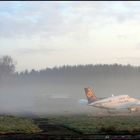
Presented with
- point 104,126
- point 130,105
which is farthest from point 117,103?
point 104,126

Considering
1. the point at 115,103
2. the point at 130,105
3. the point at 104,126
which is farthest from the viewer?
the point at 130,105

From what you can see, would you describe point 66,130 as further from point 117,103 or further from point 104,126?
point 117,103

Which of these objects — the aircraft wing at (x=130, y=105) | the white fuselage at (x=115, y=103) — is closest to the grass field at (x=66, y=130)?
the white fuselage at (x=115, y=103)

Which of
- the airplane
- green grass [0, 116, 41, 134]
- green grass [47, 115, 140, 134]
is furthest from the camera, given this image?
the airplane

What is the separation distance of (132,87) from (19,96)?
50.0 m

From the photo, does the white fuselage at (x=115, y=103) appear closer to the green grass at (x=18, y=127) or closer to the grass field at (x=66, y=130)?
the grass field at (x=66, y=130)

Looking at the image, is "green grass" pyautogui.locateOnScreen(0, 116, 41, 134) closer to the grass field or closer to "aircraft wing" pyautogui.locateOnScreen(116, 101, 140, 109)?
the grass field

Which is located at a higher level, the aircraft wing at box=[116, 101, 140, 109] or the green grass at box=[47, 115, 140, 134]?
the aircraft wing at box=[116, 101, 140, 109]

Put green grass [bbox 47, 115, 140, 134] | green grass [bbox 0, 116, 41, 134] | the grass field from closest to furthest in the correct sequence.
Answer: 1. the grass field
2. green grass [bbox 47, 115, 140, 134]
3. green grass [bbox 0, 116, 41, 134]

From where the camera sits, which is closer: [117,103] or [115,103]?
[115,103]

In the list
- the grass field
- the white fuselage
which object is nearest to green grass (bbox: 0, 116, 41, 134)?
the grass field

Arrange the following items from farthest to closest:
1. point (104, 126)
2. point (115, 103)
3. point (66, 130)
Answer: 1. point (115, 103)
2. point (104, 126)
3. point (66, 130)

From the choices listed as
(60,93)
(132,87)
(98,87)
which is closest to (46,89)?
(60,93)

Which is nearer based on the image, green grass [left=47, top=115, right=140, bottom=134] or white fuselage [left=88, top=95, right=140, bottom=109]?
green grass [left=47, top=115, right=140, bottom=134]
